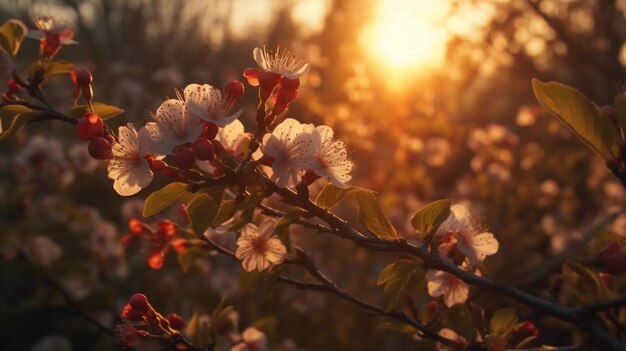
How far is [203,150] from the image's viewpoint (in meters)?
1.14

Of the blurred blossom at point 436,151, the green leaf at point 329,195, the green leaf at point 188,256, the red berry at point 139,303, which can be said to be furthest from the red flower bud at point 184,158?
the blurred blossom at point 436,151

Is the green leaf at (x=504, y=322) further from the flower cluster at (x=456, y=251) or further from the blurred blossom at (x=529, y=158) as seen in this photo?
the blurred blossom at (x=529, y=158)

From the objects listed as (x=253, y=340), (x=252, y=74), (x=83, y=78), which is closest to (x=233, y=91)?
(x=252, y=74)

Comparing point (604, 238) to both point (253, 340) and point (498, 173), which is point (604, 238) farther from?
point (498, 173)

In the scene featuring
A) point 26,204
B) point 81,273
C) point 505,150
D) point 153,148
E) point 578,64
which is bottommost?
point 153,148

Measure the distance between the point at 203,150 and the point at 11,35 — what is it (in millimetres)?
701

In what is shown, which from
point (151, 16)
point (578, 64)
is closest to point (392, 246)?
point (578, 64)

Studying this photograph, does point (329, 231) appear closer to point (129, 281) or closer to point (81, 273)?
point (81, 273)

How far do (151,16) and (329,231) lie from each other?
11.2 meters

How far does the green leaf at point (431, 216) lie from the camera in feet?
4.12

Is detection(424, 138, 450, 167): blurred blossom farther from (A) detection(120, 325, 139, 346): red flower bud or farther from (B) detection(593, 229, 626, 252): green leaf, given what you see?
(A) detection(120, 325, 139, 346): red flower bud

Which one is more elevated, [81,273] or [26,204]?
[26,204]

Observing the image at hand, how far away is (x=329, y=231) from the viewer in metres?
1.21

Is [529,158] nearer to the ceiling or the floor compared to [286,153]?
nearer to the ceiling
